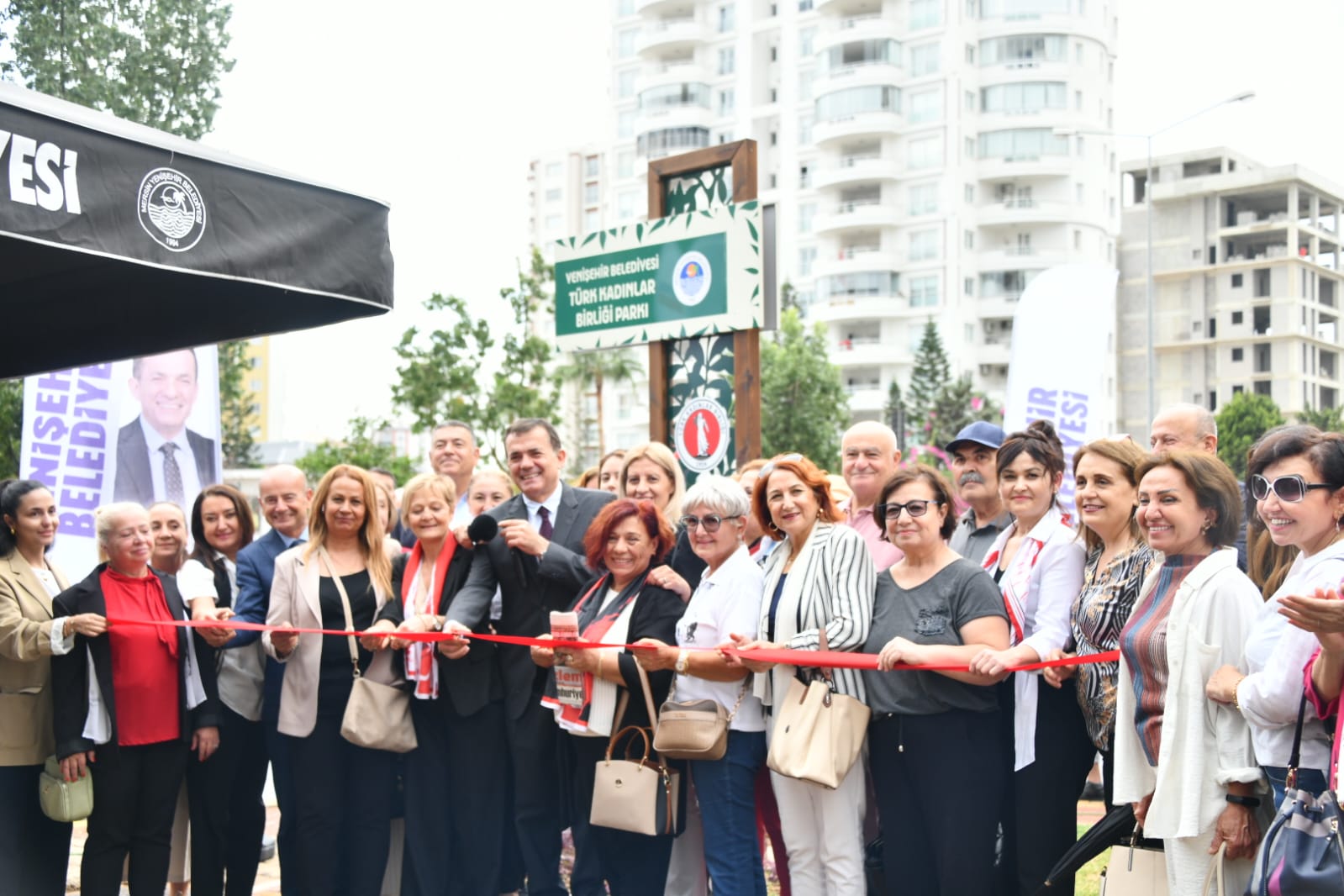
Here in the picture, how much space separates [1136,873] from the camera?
14.1 feet

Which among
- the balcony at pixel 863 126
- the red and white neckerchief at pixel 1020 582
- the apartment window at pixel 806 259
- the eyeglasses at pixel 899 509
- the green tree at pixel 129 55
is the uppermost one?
the balcony at pixel 863 126

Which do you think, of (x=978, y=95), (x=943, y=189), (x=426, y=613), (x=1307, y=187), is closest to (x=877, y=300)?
(x=943, y=189)

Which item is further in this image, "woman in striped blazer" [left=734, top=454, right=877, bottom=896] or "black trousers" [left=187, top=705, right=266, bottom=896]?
"black trousers" [left=187, top=705, right=266, bottom=896]

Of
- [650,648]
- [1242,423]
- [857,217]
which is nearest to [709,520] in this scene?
[650,648]

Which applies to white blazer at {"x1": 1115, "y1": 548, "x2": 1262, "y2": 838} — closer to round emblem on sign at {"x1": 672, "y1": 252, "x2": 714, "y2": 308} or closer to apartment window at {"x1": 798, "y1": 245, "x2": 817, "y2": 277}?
round emblem on sign at {"x1": 672, "y1": 252, "x2": 714, "y2": 308}

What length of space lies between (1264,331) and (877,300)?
3469 cm

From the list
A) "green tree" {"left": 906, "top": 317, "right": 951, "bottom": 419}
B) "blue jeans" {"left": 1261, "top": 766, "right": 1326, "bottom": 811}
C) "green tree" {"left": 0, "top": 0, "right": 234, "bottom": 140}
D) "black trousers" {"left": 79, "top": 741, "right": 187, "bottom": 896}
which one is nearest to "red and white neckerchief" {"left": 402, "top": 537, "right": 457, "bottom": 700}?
"black trousers" {"left": 79, "top": 741, "right": 187, "bottom": 896}

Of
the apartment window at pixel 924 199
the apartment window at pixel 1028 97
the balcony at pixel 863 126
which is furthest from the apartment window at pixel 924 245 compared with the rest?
the apartment window at pixel 1028 97

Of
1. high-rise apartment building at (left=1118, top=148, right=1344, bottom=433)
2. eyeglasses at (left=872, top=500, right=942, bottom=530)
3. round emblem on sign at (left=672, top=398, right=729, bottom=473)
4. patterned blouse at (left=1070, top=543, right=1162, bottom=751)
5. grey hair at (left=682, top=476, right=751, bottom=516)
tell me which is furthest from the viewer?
high-rise apartment building at (left=1118, top=148, right=1344, bottom=433)

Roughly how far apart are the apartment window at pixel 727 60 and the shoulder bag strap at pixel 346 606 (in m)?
80.9

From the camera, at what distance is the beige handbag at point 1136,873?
14.0ft

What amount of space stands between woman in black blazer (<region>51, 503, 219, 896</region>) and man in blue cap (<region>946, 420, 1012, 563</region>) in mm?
3761

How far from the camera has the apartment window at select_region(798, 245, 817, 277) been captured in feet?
255

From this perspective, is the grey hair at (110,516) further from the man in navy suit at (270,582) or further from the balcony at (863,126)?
the balcony at (863,126)
